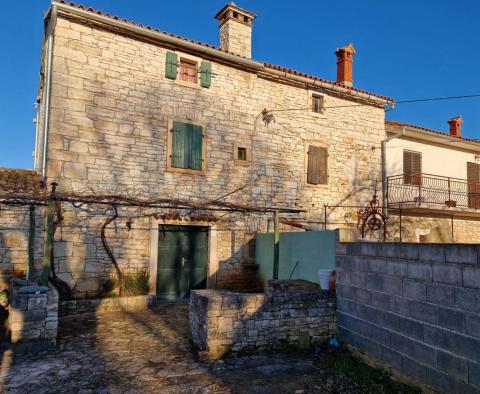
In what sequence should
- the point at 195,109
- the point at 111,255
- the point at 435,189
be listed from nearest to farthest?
the point at 111,255 < the point at 195,109 < the point at 435,189

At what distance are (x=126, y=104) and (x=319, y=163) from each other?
6122mm

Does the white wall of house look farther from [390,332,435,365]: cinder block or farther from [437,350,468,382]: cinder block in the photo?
[437,350,468,382]: cinder block

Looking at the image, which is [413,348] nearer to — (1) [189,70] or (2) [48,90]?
(1) [189,70]

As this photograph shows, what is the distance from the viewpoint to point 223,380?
4.41 m

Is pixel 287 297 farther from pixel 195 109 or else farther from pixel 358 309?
pixel 195 109

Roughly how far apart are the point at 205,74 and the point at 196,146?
2097 millimetres

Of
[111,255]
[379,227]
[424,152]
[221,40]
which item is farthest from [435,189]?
[111,255]

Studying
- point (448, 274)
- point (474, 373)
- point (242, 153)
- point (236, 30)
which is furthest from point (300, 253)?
point (236, 30)

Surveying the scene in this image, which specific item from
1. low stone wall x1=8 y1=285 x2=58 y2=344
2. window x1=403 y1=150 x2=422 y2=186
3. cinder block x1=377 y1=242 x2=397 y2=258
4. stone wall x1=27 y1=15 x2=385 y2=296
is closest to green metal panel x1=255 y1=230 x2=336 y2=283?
stone wall x1=27 y1=15 x2=385 y2=296

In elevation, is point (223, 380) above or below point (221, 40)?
below

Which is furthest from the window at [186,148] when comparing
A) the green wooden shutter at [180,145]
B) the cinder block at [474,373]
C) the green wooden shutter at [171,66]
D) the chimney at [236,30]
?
the cinder block at [474,373]

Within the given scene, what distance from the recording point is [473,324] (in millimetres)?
3648

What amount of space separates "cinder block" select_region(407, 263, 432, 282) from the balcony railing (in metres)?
8.67

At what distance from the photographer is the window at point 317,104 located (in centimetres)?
1194
